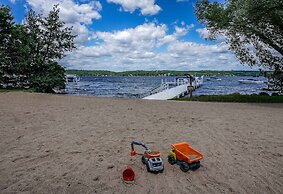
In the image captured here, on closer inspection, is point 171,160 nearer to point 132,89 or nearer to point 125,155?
point 125,155

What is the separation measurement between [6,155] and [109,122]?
3.97 meters

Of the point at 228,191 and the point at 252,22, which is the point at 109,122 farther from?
the point at 252,22

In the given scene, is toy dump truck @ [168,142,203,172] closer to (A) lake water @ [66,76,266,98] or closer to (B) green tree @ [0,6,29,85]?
(B) green tree @ [0,6,29,85]

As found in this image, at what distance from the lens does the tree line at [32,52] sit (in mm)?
20031

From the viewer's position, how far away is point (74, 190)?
3775 mm

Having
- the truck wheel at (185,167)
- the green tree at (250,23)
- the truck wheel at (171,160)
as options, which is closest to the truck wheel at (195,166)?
the truck wheel at (185,167)

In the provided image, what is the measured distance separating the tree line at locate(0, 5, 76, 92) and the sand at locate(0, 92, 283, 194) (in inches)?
499

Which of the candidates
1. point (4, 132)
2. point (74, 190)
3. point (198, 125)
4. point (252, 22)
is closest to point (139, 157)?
point (74, 190)

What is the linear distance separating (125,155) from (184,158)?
4.88ft

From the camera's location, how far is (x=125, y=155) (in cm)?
524

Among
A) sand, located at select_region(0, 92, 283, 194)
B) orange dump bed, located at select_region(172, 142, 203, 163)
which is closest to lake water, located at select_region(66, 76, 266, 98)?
sand, located at select_region(0, 92, 283, 194)

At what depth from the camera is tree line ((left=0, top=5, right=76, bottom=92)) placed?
20.0m

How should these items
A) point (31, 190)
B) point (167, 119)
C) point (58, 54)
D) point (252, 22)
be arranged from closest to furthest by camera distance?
point (31, 190), point (167, 119), point (252, 22), point (58, 54)

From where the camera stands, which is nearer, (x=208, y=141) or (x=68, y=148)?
(x=68, y=148)
